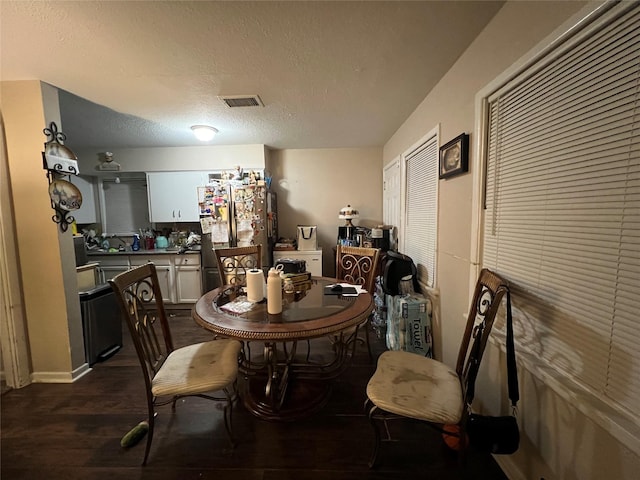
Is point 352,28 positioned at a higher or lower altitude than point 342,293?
higher

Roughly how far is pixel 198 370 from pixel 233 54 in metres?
1.91

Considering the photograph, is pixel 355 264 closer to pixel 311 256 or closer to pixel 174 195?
pixel 311 256

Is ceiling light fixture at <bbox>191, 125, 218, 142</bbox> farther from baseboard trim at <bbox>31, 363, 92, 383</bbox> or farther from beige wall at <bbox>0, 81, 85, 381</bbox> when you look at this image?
baseboard trim at <bbox>31, 363, 92, 383</bbox>

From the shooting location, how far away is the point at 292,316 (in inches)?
52.9

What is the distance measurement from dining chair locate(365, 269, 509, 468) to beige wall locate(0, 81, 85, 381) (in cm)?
247

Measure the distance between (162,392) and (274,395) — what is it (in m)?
0.71

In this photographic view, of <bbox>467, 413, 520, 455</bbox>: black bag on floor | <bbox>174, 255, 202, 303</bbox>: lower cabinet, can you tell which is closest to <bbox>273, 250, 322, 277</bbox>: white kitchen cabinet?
<bbox>174, 255, 202, 303</bbox>: lower cabinet

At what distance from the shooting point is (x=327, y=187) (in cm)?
398

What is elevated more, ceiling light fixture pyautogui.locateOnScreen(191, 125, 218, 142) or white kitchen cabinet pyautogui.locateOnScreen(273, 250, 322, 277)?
ceiling light fixture pyautogui.locateOnScreen(191, 125, 218, 142)

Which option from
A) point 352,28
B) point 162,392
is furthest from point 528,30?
point 162,392

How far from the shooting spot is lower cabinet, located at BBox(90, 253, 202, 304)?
346 cm

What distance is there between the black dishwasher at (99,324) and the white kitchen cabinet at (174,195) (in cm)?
147

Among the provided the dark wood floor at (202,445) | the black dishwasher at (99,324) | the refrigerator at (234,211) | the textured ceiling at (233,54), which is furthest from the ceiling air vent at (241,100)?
the dark wood floor at (202,445)

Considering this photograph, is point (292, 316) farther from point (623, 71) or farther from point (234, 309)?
point (623, 71)
